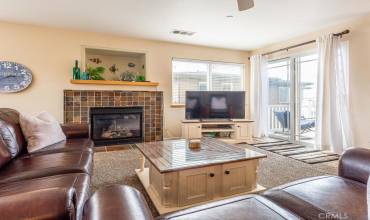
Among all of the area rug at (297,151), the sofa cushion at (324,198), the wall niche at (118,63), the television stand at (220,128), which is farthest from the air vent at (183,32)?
the sofa cushion at (324,198)

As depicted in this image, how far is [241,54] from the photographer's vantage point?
570 centimetres

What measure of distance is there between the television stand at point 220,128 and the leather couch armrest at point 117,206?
348cm

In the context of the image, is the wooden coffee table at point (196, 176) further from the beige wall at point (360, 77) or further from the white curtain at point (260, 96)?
the white curtain at point (260, 96)

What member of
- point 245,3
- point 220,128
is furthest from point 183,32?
point 245,3

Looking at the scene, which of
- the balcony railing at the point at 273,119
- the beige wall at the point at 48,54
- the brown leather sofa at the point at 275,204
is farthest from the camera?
the balcony railing at the point at 273,119

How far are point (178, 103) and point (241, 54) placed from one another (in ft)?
→ 7.30

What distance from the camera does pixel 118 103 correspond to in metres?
4.32

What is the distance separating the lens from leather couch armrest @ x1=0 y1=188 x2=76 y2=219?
2.20ft

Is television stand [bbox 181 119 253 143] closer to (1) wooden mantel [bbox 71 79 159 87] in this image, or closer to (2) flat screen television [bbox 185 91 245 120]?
(2) flat screen television [bbox 185 91 245 120]

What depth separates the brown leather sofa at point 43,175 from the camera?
690 millimetres

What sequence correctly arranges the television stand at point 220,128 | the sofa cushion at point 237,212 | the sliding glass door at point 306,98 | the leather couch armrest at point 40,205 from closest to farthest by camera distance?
the leather couch armrest at point 40,205
the sofa cushion at point 237,212
the sliding glass door at point 306,98
the television stand at point 220,128

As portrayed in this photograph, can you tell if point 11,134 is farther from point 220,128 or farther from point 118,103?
point 220,128

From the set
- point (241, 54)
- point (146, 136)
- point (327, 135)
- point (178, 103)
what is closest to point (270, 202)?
point (327, 135)

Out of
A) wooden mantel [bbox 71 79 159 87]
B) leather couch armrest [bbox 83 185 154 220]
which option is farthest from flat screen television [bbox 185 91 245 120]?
leather couch armrest [bbox 83 185 154 220]
